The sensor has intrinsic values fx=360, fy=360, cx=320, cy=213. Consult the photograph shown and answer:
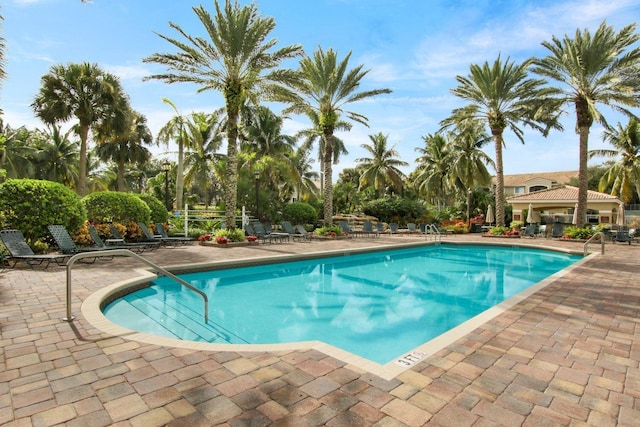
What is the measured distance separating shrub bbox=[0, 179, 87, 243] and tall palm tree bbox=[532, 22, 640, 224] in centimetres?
2272

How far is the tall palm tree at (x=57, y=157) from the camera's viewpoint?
96.9ft

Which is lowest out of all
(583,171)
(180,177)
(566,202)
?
(566,202)

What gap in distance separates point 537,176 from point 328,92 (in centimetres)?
4872

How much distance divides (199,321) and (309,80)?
16778 millimetres

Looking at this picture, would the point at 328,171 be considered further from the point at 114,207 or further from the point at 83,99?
the point at 83,99

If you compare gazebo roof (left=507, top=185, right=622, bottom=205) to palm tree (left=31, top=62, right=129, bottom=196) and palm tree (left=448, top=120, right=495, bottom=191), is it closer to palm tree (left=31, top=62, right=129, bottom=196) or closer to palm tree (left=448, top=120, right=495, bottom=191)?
palm tree (left=448, top=120, right=495, bottom=191)

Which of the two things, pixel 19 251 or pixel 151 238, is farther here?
pixel 151 238

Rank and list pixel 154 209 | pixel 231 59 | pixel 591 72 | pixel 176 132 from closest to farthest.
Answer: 1. pixel 231 59
2. pixel 154 209
3. pixel 591 72
4. pixel 176 132

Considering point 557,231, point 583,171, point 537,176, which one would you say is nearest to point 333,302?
point 557,231

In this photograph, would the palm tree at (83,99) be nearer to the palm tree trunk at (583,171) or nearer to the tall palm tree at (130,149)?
the tall palm tree at (130,149)

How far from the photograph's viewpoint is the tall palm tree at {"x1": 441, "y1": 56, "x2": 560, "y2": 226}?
21484 mm

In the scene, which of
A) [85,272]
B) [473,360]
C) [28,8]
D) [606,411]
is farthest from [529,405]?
Answer: [28,8]

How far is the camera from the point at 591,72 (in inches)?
742

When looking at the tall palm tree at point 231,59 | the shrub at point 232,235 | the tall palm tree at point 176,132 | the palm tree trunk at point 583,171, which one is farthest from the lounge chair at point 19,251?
the palm tree trunk at point 583,171
